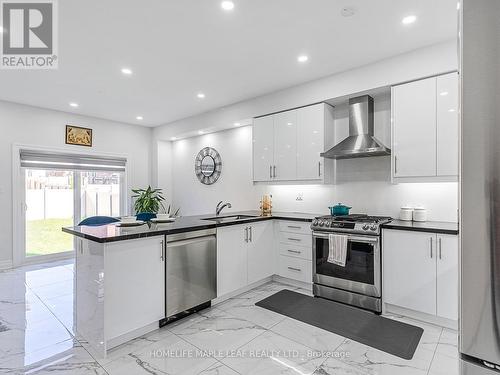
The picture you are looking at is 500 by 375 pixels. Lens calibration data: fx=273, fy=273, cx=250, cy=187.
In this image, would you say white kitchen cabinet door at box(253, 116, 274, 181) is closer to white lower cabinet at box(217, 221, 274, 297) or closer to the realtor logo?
white lower cabinet at box(217, 221, 274, 297)

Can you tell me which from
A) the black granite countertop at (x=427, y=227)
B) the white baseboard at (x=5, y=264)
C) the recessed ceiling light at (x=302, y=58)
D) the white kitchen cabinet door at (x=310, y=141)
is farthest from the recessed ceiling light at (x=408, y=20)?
the white baseboard at (x=5, y=264)

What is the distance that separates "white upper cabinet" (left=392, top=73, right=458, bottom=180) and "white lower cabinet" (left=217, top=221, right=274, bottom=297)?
5.99ft

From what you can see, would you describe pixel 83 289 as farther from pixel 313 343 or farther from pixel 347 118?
pixel 347 118

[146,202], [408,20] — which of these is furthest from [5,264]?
[408,20]

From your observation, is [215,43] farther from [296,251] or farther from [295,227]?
[296,251]

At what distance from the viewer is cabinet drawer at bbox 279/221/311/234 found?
3584 millimetres

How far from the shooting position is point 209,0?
7.16ft

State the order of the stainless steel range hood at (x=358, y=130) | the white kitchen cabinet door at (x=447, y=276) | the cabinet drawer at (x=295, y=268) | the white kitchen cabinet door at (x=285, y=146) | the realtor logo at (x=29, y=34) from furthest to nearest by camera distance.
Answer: the white kitchen cabinet door at (x=285, y=146) → the cabinet drawer at (x=295, y=268) → the stainless steel range hood at (x=358, y=130) → the white kitchen cabinet door at (x=447, y=276) → the realtor logo at (x=29, y=34)

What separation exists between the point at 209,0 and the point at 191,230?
2.04 meters

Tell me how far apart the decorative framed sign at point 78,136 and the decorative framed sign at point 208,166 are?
7.17 ft

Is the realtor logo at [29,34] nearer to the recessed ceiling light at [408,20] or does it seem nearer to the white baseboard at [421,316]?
the recessed ceiling light at [408,20]

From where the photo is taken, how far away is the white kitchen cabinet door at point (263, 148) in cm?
424

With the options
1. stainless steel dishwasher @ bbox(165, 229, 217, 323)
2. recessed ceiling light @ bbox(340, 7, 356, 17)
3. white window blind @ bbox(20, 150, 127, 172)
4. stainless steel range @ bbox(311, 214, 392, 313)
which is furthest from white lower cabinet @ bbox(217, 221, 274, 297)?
white window blind @ bbox(20, 150, 127, 172)

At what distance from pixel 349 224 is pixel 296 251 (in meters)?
0.90
